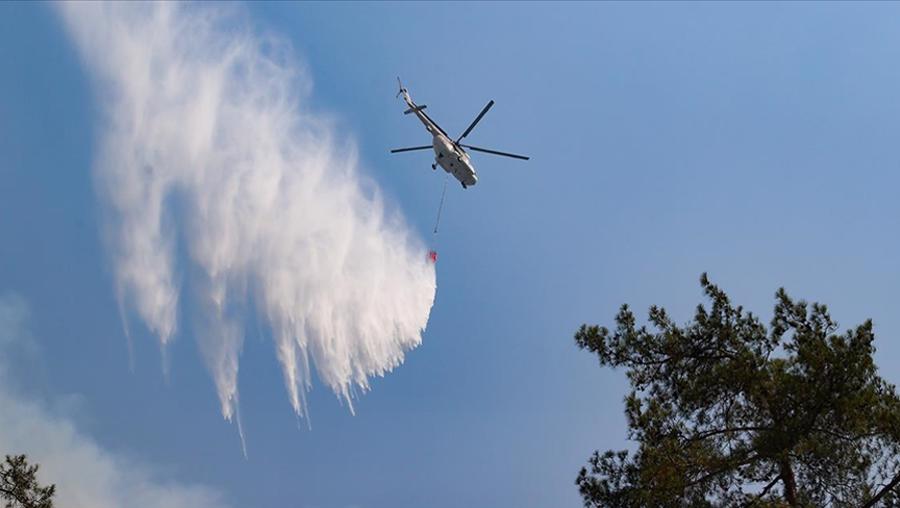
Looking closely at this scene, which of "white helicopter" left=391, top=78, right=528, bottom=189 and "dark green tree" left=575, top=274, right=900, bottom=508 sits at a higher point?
"white helicopter" left=391, top=78, right=528, bottom=189

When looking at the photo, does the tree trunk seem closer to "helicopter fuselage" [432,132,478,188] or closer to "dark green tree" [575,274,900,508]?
"dark green tree" [575,274,900,508]

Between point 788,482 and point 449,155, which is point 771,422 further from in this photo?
point 449,155

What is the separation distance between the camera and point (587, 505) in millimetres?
31188

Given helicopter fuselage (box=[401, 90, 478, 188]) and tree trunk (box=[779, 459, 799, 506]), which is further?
helicopter fuselage (box=[401, 90, 478, 188])

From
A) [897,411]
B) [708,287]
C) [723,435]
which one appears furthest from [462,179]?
[897,411]

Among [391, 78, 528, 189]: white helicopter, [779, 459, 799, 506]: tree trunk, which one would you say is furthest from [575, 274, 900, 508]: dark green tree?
[391, 78, 528, 189]: white helicopter

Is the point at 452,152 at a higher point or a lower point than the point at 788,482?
higher

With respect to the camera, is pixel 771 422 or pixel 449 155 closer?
pixel 771 422

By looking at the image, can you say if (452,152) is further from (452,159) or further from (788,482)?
(788,482)

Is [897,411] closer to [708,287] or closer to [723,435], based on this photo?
[723,435]

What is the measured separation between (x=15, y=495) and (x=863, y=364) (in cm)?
3770

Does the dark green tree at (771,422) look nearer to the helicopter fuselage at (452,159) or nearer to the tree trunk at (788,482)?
the tree trunk at (788,482)

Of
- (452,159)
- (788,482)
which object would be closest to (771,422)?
(788,482)

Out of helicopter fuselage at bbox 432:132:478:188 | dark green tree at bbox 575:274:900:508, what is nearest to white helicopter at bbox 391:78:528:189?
helicopter fuselage at bbox 432:132:478:188
